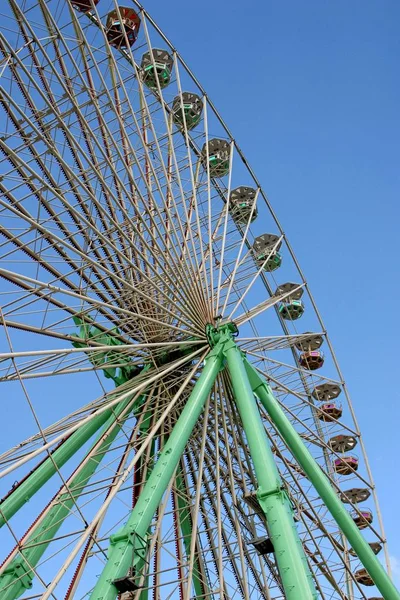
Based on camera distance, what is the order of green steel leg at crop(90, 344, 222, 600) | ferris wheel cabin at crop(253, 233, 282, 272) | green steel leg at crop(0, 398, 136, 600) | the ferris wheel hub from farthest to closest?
ferris wheel cabin at crop(253, 233, 282, 272) → the ferris wheel hub → green steel leg at crop(0, 398, 136, 600) → green steel leg at crop(90, 344, 222, 600)

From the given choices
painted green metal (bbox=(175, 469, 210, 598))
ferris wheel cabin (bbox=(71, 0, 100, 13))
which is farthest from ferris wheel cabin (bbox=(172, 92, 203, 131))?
painted green metal (bbox=(175, 469, 210, 598))

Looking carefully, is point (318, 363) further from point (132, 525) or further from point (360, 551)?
point (132, 525)

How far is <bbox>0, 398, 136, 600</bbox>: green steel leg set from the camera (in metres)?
14.0

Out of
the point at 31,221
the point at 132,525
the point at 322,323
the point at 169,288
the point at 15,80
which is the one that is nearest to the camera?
the point at 132,525

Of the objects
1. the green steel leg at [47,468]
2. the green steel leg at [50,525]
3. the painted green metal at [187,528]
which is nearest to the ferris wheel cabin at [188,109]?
the green steel leg at [50,525]

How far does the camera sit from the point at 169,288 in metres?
17.1

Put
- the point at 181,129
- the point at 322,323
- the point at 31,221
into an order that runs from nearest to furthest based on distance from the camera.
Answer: the point at 31,221 → the point at 181,129 → the point at 322,323

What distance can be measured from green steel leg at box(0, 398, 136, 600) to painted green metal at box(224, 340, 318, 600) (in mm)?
3165

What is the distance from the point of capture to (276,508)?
1320 centimetres

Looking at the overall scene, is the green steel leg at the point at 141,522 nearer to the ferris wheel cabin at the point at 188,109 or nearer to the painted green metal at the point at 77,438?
the painted green metal at the point at 77,438

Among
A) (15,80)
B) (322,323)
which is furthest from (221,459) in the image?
(15,80)

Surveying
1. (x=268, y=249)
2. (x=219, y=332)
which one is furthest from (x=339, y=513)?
(x=268, y=249)

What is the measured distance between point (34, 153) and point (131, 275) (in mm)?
3702

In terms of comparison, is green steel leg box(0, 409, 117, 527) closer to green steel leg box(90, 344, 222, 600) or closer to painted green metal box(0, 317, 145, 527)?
painted green metal box(0, 317, 145, 527)
